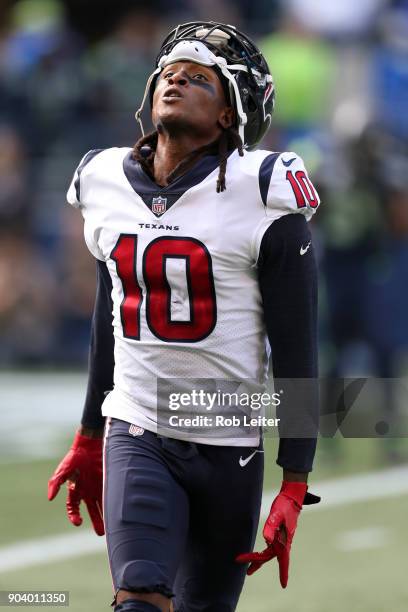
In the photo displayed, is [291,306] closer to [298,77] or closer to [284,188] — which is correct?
[284,188]

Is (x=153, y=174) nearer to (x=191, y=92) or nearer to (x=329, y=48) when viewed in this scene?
(x=191, y=92)

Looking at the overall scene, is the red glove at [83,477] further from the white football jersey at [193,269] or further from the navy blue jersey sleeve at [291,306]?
the navy blue jersey sleeve at [291,306]

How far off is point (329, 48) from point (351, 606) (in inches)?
295

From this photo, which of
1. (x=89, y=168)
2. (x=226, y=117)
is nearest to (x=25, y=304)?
(x=89, y=168)

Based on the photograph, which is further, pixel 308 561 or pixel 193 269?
pixel 308 561

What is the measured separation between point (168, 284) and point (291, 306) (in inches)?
12.8

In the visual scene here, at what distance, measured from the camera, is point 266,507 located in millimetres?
6852

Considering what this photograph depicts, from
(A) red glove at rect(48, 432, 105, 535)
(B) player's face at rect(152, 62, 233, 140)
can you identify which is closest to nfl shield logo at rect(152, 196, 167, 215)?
(B) player's face at rect(152, 62, 233, 140)

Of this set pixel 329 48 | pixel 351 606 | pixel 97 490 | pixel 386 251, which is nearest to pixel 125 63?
pixel 329 48

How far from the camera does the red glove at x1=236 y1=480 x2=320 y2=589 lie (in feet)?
11.6

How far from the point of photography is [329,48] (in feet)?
39.3

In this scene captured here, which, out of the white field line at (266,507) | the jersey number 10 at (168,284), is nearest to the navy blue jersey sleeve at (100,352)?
the jersey number 10 at (168,284)

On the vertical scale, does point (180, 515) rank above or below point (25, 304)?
above

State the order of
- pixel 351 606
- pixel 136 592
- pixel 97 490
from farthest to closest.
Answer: pixel 351 606 → pixel 97 490 → pixel 136 592
